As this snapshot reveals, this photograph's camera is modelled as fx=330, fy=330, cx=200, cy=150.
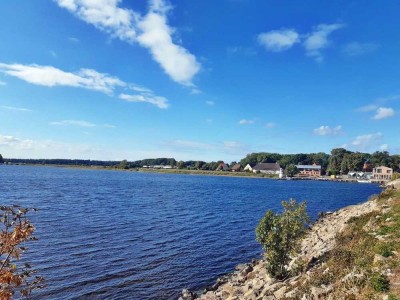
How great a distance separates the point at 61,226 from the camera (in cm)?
3612

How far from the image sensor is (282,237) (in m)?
18.4

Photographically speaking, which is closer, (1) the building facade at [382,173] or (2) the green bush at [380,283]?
(2) the green bush at [380,283]

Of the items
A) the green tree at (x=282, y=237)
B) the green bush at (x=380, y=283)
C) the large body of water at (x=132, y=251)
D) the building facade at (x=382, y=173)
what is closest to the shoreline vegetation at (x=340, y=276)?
the green bush at (x=380, y=283)

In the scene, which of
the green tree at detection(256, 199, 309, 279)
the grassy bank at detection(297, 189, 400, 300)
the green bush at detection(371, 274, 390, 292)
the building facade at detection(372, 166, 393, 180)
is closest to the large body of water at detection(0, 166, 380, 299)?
the green tree at detection(256, 199, 309, 279)

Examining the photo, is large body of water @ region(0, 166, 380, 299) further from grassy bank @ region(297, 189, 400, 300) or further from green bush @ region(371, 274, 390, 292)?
green bush @ region(371, 274, 390, 292)

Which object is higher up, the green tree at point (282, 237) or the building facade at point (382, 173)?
the building facade at point (382, 173)

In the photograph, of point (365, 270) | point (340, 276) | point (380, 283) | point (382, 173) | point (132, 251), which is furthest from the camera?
point (382, 173)

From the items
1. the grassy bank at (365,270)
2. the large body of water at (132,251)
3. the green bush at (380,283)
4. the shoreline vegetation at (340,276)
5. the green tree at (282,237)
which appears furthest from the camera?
the large body of water at (132,251)

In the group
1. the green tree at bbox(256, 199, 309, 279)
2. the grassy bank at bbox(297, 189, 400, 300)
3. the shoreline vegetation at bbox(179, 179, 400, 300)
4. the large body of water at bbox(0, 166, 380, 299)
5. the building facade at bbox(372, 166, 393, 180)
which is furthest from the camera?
the building facade at bbox(372, 166, 393, 180)

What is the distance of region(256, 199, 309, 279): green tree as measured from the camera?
721 inches

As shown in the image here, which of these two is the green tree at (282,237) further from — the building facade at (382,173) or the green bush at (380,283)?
the building facade at (382,173)

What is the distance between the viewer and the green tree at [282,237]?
60.1 feet

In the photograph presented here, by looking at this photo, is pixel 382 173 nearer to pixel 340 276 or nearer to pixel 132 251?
pixel 132 251

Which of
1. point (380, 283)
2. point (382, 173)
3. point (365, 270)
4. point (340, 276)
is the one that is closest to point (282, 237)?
point (340, 276)
